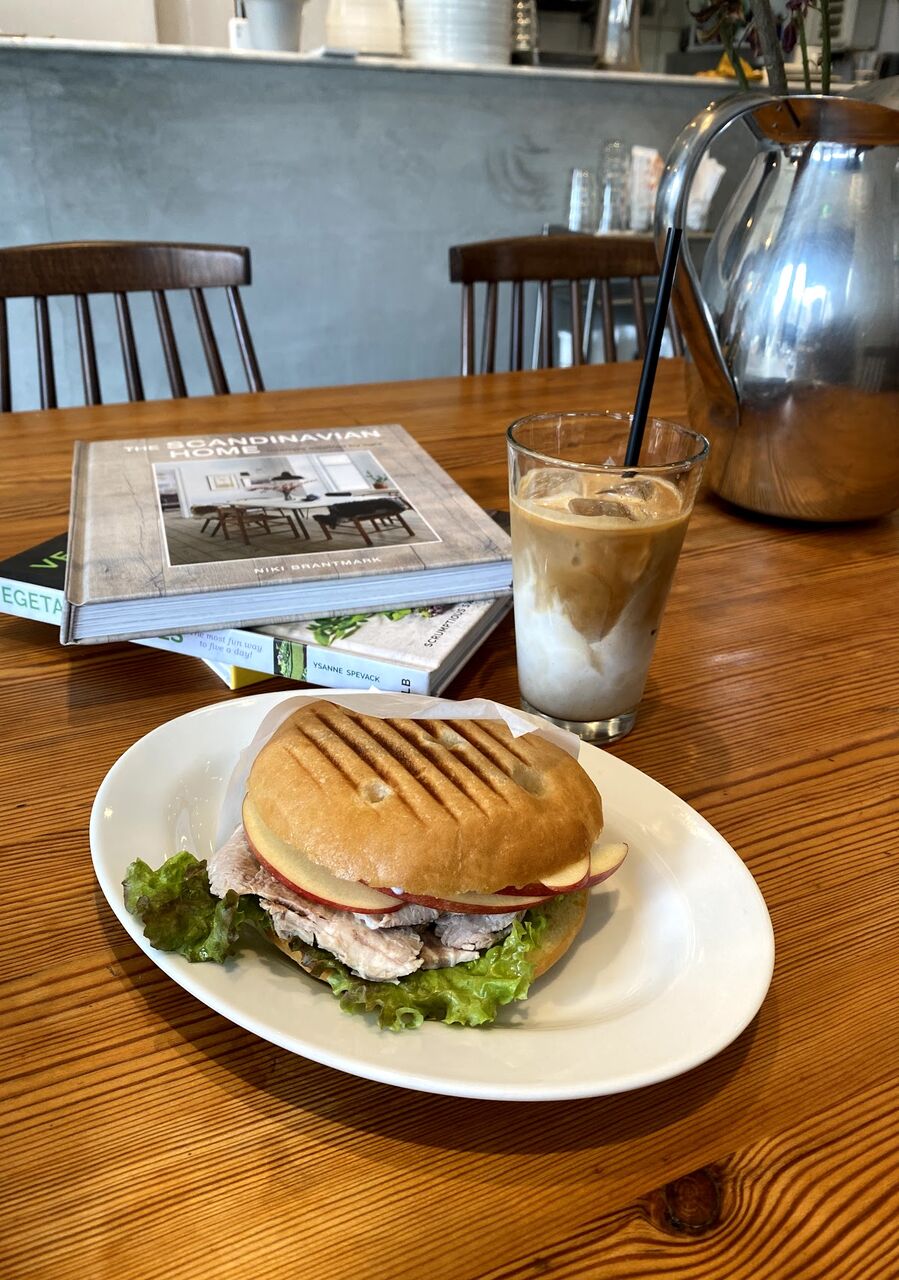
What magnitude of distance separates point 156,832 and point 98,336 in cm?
230

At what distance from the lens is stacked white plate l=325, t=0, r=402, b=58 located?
93.7 inches

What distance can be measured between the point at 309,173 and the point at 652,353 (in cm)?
220

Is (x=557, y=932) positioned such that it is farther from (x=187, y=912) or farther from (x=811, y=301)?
(x=811, y=301)

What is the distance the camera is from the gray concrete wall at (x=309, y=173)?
87.6 inches

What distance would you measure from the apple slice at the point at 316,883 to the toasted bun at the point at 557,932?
0.08 feet

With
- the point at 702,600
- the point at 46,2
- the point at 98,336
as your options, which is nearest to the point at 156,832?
the point at 702,600

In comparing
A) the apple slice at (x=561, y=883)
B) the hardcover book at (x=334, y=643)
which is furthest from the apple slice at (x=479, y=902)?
the hardcover book at (x=334, y=643)

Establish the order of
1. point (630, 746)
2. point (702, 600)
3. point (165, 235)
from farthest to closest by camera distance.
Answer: point (165, 235), point (702, 600), point (630, 746)

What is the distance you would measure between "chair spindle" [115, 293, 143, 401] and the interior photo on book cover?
24.4 inches

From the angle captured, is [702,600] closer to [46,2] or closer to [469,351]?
[469,351]

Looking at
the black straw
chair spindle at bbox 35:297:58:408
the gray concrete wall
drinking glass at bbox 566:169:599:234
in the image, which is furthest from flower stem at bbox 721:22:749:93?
drinking glass at bbox 566:169:599:234

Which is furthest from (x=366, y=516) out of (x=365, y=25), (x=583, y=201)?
(x=583, y=201)

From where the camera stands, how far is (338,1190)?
322mm

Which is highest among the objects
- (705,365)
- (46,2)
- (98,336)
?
(46,2)
